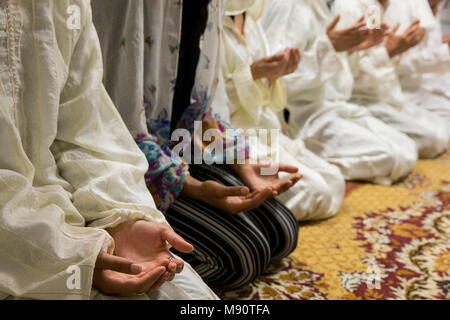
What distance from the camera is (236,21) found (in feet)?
4.83

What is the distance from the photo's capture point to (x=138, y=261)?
29.2 inches

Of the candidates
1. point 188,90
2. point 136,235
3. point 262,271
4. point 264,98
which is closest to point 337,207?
point 264,98

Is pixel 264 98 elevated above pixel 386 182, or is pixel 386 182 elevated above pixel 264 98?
pixel 264 98

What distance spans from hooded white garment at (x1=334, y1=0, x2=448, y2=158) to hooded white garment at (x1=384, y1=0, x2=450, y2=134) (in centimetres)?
14

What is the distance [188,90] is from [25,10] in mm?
496

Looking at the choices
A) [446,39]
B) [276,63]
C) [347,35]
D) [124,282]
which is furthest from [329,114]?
[124,282]

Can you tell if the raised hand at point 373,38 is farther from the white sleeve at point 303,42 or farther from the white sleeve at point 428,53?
the white sleeve at point 428,53

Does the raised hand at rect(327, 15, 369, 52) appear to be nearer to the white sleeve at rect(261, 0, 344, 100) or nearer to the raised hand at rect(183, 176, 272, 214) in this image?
the white sleeve at rect(261, 0, 344, 100)

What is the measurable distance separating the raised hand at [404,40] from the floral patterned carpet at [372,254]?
70cm

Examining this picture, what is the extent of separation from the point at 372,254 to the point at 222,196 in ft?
1.50

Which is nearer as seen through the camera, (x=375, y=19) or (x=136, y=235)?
(x=136, y=235)

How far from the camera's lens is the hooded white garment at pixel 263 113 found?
1441 millimetres

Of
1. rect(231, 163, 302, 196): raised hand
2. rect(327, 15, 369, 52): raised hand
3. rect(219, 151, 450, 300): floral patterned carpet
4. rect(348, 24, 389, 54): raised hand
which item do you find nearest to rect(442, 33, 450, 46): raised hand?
rect(348, 24, 389, 54): raised hand

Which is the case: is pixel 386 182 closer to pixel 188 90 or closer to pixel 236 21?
pixel 236 21
